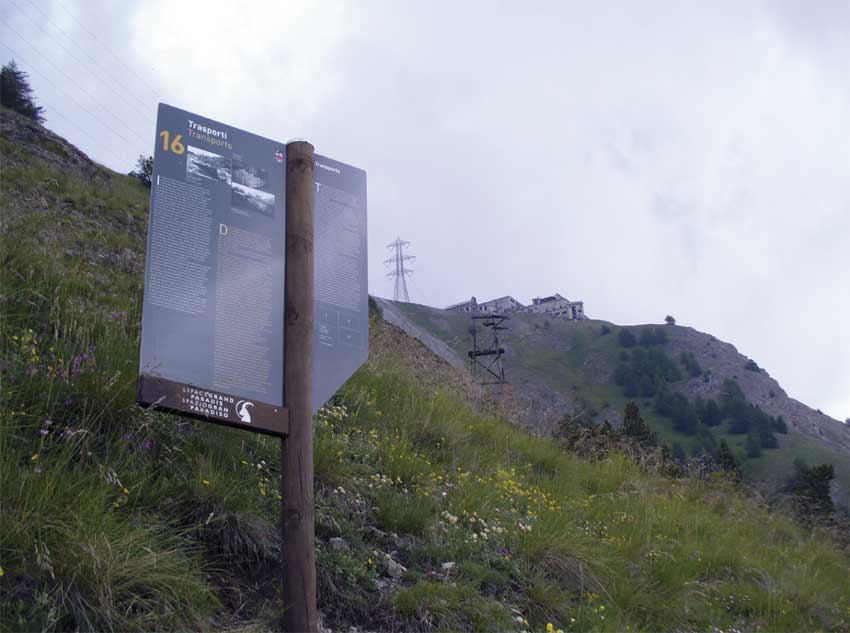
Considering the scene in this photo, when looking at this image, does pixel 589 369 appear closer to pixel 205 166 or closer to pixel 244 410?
pixel 205 166

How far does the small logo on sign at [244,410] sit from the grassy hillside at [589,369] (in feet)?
184

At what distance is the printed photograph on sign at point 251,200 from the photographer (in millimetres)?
4406

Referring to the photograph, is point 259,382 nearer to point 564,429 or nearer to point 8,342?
point 8,342

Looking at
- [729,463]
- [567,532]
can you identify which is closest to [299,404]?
[567,532]

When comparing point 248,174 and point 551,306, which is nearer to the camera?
point 248,174

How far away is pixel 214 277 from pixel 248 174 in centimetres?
66

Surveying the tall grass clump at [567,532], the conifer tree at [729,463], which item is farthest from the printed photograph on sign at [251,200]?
the conifer tree at [729,463]

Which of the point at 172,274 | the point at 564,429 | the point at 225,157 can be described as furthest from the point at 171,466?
the point at 564,429

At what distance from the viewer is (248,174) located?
4.51 metres

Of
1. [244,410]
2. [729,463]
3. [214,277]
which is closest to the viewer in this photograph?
[244,410]

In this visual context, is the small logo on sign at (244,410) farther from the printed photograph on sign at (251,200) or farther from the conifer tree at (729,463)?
the conifer tree at (729,463)

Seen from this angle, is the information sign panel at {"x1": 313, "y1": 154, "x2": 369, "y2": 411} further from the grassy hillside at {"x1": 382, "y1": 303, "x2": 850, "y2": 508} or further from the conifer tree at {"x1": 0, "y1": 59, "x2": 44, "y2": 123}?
the grassy hillside at {"x1": 382, "y1": 303, "x2": 850, "y2": 508}

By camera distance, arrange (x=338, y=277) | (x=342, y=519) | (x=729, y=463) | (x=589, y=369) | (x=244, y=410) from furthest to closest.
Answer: (x=589, y=369)
(x=729, y=463)
(x=342, y=519)
(x=338, y=277)
(x=244, y=410)

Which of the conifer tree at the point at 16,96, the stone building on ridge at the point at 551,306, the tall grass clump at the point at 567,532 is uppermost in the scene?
the stone building on ridge at the point at 551,306
